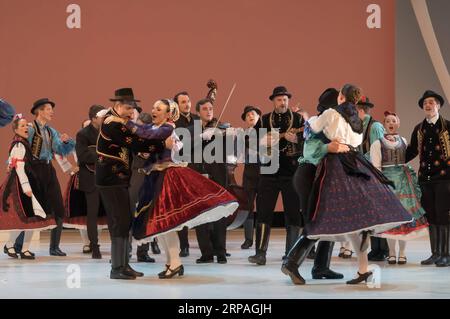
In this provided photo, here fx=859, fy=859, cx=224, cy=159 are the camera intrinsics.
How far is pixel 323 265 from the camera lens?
6.35 m

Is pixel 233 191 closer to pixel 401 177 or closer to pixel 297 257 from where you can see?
pixel 401 177

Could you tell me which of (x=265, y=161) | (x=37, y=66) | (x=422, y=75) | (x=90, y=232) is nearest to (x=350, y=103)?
(x=265, y=161)

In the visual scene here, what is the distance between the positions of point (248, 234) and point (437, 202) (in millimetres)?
2475

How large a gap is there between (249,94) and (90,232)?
4069 millimetres

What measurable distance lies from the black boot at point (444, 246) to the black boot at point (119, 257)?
8.63ft

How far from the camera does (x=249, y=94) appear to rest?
37.8 ft

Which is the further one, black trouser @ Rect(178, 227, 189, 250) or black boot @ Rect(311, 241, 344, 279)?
black trouser @ Rect(178, 227, 189, 250)

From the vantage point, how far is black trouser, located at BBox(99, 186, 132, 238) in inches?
243

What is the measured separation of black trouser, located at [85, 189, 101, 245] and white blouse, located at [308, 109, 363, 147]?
2.94 meters

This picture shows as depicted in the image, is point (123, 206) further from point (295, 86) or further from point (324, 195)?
point (295, 86)

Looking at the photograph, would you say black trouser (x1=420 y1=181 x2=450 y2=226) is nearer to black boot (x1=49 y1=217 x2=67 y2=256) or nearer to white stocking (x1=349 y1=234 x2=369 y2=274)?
white stocking (x1=349 y1=234 x2=369 y2=274)

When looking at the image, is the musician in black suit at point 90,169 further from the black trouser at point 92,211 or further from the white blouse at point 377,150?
the white blouse at point 377,150

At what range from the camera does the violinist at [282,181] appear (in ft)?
24.4

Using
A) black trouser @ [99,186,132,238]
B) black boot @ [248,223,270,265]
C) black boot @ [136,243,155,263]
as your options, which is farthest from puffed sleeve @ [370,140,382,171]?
black trouser @ [99,186,132,238]
